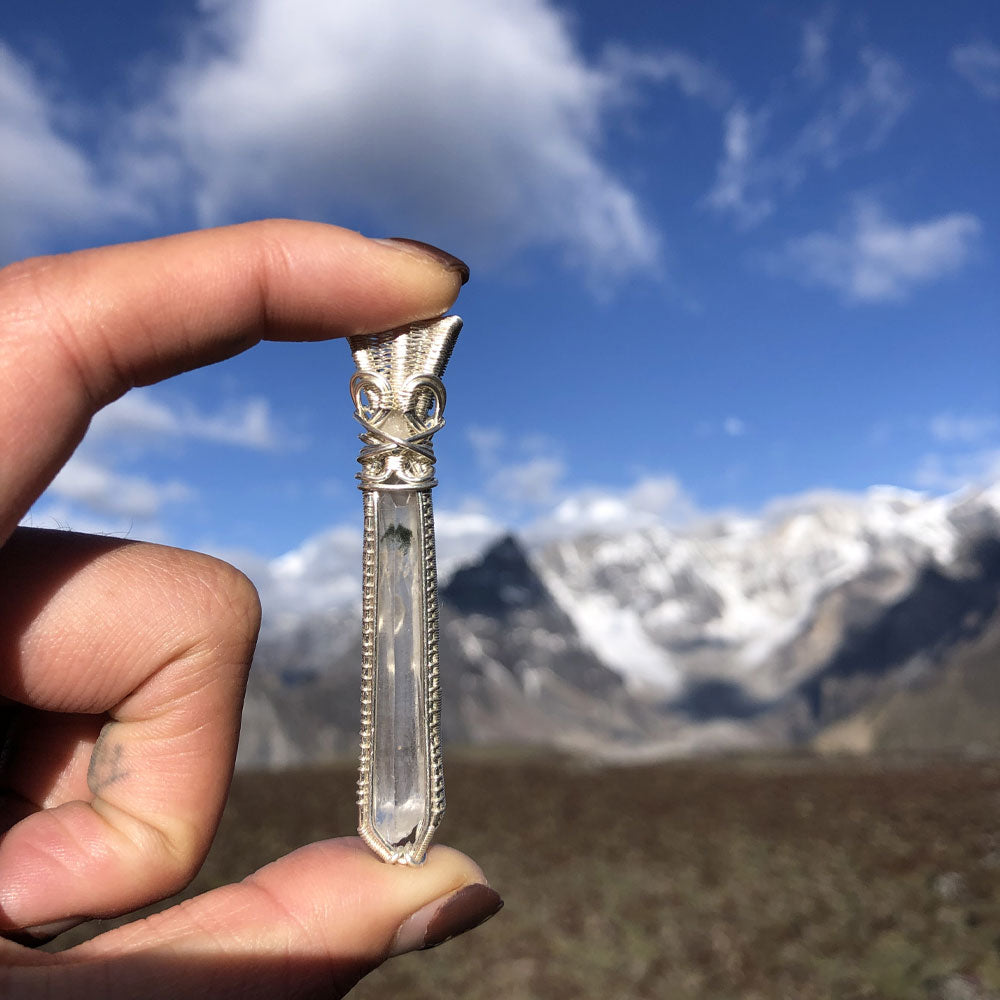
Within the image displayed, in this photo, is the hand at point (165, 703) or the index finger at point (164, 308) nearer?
the index finger at point (164, 308)

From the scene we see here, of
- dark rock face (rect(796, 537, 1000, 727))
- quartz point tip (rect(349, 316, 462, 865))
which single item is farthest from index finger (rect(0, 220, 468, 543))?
dark rock face (rect(796, 537, 1000, 727))

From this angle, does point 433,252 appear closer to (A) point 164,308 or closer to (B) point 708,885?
(A) point 164,308

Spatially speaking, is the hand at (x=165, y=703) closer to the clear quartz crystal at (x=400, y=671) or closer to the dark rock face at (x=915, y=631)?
the clear quartz crystal at (x=400, y=671)

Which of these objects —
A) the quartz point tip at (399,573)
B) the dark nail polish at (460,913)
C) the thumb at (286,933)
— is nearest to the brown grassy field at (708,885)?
the dark nail polish at (460,913)

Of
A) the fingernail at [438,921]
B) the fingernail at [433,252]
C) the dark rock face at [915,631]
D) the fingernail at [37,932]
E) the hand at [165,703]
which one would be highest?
the dark rock face at [915,631]

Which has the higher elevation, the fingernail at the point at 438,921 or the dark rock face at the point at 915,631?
the dark rock face at the point at 915,631

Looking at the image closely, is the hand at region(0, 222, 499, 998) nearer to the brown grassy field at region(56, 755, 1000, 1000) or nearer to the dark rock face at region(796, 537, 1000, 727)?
the brown grassy field at region(56, 755, 1000, 1000)

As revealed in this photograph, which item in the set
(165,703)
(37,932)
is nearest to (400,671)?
(165,703)

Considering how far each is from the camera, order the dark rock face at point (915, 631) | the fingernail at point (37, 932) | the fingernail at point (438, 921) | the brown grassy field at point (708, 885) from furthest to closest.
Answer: the dark rock face at point (915, 631) < the brown grassy field at point (708, 885) < the fingernail at point (438, 921) < the fingernail at point (37, 932)
